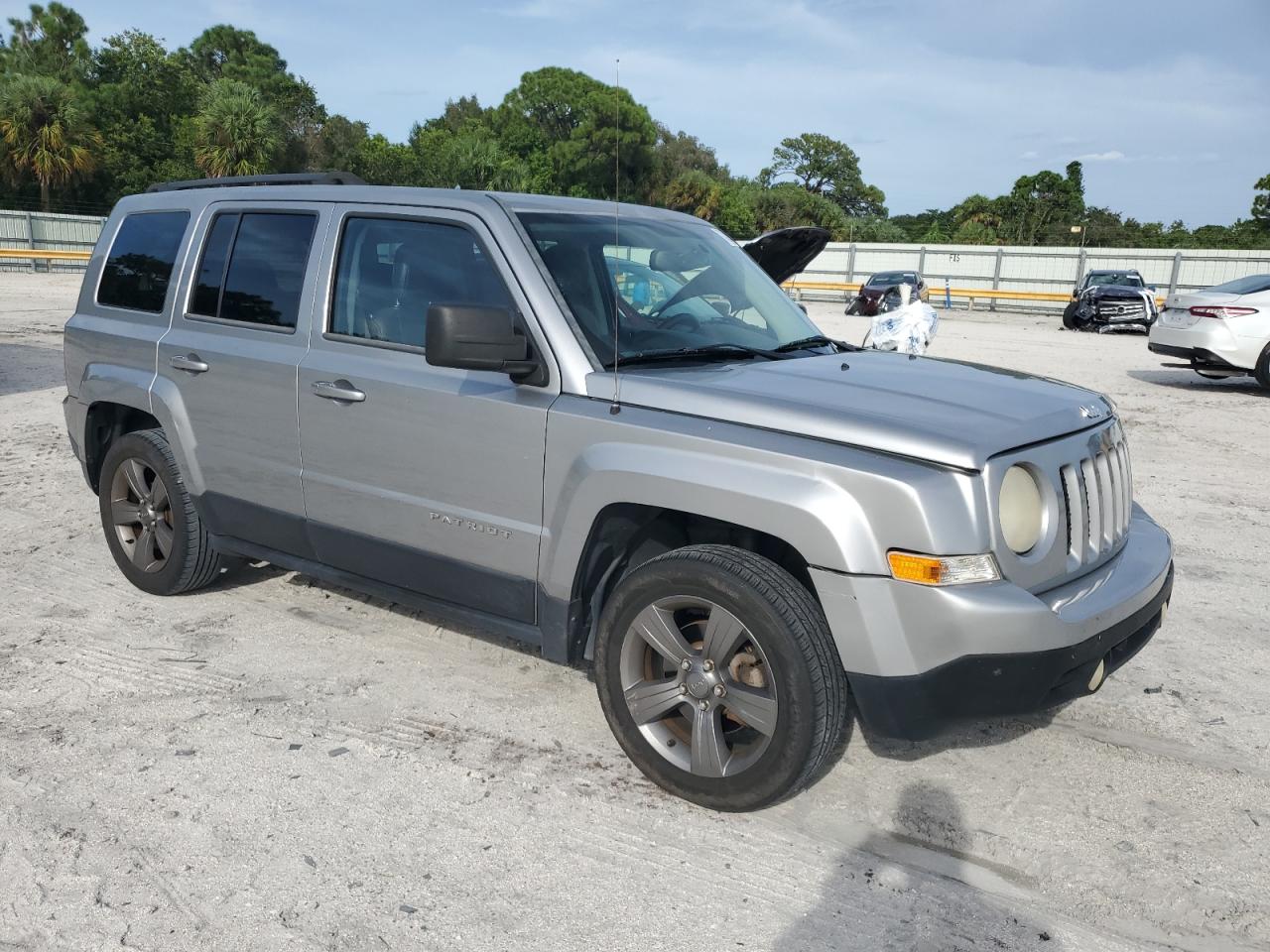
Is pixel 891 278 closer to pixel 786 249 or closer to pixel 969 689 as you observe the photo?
pixel 786 249

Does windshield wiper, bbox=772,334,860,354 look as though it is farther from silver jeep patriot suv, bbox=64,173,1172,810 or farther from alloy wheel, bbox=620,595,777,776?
alloy wheel, bbox=620,595,777,776

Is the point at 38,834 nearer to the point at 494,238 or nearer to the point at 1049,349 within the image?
the point at 494,238

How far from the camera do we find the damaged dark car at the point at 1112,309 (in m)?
24.6

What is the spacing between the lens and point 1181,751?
12.7 feet

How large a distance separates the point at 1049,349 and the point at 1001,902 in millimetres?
18388

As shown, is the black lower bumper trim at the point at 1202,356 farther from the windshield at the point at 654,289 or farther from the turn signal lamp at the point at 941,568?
the turn signal lamp at the point at 941,568

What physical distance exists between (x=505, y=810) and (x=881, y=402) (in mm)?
1717

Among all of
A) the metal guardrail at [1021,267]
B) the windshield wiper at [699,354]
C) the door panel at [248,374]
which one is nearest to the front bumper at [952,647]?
the windshield wiper at [699,354]

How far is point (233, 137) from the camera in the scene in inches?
1794

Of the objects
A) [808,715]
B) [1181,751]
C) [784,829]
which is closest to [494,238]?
[808,715]

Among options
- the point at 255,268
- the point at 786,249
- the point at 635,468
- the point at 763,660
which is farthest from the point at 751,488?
the point at 786,249

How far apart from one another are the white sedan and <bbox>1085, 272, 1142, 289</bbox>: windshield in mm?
13306

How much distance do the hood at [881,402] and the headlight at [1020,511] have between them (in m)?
0.10

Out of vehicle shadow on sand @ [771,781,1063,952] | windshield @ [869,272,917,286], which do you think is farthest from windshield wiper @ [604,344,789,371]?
windshield @ [869,272,917,286]
